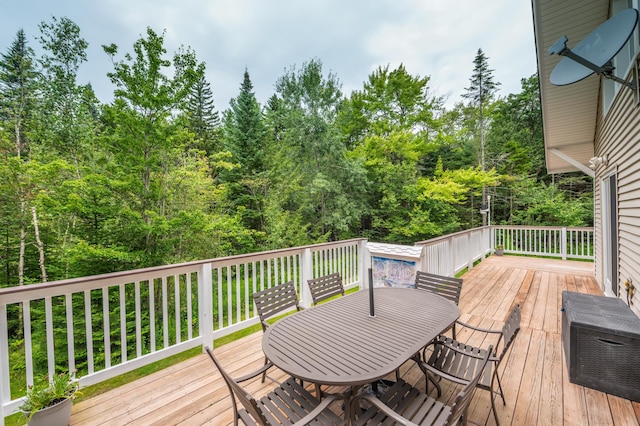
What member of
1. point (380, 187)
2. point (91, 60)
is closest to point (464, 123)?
point (380, 187)

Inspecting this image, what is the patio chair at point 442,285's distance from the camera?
9.11ft

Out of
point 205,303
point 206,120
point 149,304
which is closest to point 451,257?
point 205,303

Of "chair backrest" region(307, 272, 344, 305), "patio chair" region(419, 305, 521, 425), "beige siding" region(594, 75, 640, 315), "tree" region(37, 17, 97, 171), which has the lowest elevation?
"patio chair" region(419, 305, 521, 425)

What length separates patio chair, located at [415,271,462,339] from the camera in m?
2.78

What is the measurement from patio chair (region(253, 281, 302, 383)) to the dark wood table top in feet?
1.37

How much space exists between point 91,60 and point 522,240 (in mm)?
12866

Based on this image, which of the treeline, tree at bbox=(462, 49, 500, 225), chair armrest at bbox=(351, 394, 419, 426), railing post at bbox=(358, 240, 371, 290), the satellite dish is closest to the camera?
chair armrest at bbox=(351, 394, 419, 426)

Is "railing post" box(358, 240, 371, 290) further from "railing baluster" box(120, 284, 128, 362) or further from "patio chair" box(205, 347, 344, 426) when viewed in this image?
"railing baluster" box(120, 284, 128, 362)

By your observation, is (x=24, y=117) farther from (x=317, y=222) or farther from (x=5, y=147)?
(x=317, y=222)

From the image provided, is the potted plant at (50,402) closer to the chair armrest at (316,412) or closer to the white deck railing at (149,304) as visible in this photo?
the white deck railing at (149,304)

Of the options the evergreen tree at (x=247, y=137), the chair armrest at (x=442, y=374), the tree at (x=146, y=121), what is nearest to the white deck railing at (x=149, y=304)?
the tree at (x=146, y=121)

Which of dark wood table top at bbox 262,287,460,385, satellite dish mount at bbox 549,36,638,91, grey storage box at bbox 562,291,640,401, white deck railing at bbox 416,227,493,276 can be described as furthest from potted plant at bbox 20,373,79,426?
satellite dish mount at bbox 549,36,638,91

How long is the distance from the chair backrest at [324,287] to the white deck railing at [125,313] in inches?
32.0

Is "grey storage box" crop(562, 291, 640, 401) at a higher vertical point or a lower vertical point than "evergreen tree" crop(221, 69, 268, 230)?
lower
